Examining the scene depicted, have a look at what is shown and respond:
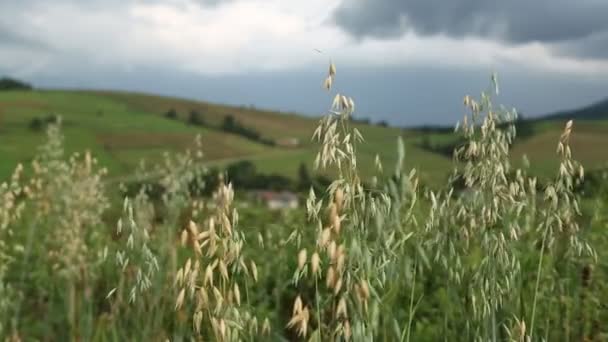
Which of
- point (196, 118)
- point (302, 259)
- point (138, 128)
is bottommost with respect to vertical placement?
point (138, 128)

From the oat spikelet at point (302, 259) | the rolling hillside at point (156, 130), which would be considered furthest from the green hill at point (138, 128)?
the oat spikelet at point (302, 259)

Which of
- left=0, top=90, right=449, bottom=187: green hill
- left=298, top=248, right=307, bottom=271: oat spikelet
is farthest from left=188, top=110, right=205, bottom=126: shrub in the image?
left=298, top=248, right=307, bottom=271: oat spikelet

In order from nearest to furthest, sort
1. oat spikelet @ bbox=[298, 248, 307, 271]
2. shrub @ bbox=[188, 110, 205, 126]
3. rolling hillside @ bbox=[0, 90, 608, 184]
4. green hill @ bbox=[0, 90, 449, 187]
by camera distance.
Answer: oat spikelet @ bbox=[298, 248, 307, 271] → rolling hillside @ bbox=[0, 90, 608, 184] → green hill @ bbox=[0, 90, 449, 187] → shrub @ bbox=[188, 110, 205, 126]

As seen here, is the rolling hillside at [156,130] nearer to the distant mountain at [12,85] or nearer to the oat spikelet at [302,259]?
the distant mountain at [12,85]

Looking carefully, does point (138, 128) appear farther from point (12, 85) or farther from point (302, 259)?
point (302, 259)

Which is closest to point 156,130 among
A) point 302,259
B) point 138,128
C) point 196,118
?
point 138,128

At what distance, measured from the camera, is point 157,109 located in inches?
3022

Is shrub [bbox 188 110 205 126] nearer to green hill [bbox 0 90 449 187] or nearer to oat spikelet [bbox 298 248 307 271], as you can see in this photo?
green hill [bbox 0 90 449 187]

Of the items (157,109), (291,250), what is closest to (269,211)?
(291,250)

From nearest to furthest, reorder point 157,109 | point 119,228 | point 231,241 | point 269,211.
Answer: point 231,241, point 119,228, point 269,211, point 157,109

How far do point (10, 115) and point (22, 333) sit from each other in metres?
65.9

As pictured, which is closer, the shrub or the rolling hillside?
the rolling hillside

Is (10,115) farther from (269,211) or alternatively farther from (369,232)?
(369,232)

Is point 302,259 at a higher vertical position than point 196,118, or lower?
higher
